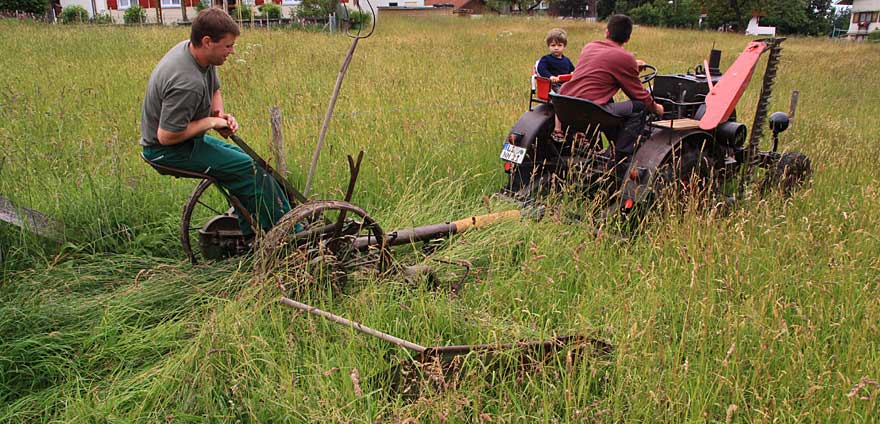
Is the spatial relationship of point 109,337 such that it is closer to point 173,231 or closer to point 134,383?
point 134,383

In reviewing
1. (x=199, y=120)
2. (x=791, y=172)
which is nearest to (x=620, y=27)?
(x=791, y=172)

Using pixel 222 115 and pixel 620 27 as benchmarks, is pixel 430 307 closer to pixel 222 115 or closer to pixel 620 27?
pixel 222 115

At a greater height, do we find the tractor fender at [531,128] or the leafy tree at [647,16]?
the leafy tree at [647,16]

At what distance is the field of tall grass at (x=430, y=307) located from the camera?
9.16ft

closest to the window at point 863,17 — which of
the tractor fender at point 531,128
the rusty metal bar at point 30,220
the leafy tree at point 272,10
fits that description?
the leafy tree at point 272,10

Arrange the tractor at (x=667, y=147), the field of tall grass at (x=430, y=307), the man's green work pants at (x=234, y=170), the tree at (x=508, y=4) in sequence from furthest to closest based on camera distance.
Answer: the tree at (x=508, y=4), the tractor at (x=667, y=147), the man's green work pants at (x=234, y=170), the field of tall grass at (x=430, y=307)

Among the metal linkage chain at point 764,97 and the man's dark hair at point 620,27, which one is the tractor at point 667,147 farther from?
the man's dark hair at point 620,27

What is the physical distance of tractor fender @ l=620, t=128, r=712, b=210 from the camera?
4.66m

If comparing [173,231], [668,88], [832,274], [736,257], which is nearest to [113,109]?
[173,231]

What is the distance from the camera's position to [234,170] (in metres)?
3.68

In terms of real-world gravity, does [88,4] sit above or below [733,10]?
below

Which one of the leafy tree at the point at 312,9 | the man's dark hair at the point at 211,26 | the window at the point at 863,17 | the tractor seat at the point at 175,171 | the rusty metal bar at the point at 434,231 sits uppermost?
the window at the point at 863,17

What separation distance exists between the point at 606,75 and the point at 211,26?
2.92 meters

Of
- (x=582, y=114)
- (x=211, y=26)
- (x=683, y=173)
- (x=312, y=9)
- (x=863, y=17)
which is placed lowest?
(x=683, y=173)
